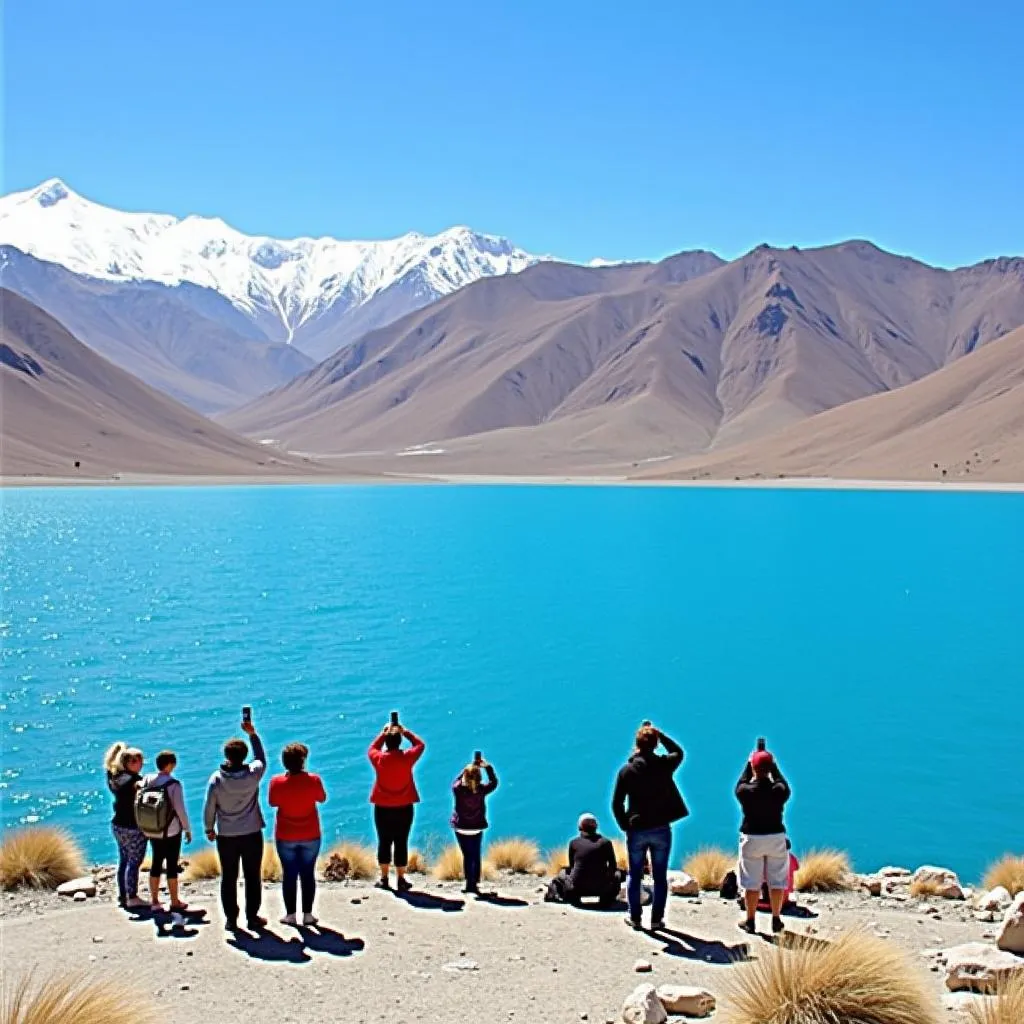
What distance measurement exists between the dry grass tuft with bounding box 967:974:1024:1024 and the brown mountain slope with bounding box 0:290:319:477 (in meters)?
130

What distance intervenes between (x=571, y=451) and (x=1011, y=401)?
2998 inches

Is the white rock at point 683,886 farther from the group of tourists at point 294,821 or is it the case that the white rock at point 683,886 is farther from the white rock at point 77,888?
the white rock at point 77,888

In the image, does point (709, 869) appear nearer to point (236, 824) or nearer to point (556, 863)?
point (556, 863)

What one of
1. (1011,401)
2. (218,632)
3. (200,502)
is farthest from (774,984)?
(1011,401)

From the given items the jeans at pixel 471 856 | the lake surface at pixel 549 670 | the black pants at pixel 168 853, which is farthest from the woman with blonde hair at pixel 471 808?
the lake surface at pixel 549 670

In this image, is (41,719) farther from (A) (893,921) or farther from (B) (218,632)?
(A) (893,921)

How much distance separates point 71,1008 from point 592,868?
208 inches

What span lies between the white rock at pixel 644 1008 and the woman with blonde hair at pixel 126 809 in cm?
439

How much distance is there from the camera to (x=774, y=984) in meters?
6.62

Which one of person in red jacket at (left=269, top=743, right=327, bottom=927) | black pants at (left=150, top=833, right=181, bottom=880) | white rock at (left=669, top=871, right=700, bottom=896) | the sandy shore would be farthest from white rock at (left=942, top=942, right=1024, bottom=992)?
black pants at (left=150, top=833, right=181, bottom=880)

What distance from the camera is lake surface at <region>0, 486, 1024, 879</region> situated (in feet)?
59.9

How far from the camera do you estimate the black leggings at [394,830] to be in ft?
34.1

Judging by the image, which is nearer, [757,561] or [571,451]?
[757,561]

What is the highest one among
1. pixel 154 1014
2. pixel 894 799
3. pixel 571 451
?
pixel 571 451
